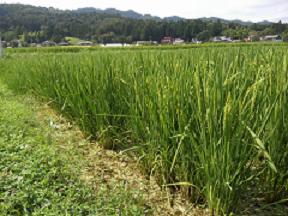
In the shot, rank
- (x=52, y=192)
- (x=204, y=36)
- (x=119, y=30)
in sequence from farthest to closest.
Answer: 1. (x=119, y=30)
2. (x=204, y=36)
3. (x=52, y=192)

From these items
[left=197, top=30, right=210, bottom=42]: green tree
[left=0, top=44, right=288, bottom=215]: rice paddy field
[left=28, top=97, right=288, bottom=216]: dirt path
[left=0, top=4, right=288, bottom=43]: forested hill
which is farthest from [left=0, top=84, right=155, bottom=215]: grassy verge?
[left=0, top=4, right=288, bottom=43]: forested hill

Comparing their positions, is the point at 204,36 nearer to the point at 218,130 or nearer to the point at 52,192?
the point at 218,130

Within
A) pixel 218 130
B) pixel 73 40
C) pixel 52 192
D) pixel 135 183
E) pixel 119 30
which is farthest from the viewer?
pixel 73 40

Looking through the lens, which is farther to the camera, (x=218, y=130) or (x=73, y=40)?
(x=73, y=40)

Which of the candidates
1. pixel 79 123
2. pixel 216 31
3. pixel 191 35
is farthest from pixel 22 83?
pixel 191 35

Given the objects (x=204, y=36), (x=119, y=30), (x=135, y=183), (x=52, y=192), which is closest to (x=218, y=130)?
(x=135, y=183)

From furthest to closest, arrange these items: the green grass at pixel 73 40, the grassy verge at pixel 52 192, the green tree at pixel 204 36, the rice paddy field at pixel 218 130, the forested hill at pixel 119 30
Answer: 1. the green grass at pixel 73 40
2. the forested hill at pixel 119 30
3. the green tree at pixel 204 36
4. the grassy verge at pixel 52 192
5. the rice paddy field at pixel 218 130

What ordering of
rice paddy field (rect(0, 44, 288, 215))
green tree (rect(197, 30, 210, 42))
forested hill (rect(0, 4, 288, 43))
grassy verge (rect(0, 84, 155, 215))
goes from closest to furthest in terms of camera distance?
rice paddy field (rect(0, 44, 288, 215))
grassy verge (rect(0, 84, 155, 215))
green tree (rect(197, 30, 210, 42))
forested hill (rect(0, 4, 288, 43))

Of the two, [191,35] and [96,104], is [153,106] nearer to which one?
[96,104]

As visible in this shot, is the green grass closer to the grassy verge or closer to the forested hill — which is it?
the forested hill

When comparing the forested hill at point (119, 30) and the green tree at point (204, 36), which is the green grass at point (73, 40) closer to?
the forested hill at point (119, 30)

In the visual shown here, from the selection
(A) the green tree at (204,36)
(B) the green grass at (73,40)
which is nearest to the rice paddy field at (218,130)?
(A) the green tree at (204,36)

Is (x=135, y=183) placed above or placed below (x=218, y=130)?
below

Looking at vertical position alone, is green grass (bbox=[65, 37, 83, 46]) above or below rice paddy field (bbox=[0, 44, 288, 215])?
above
